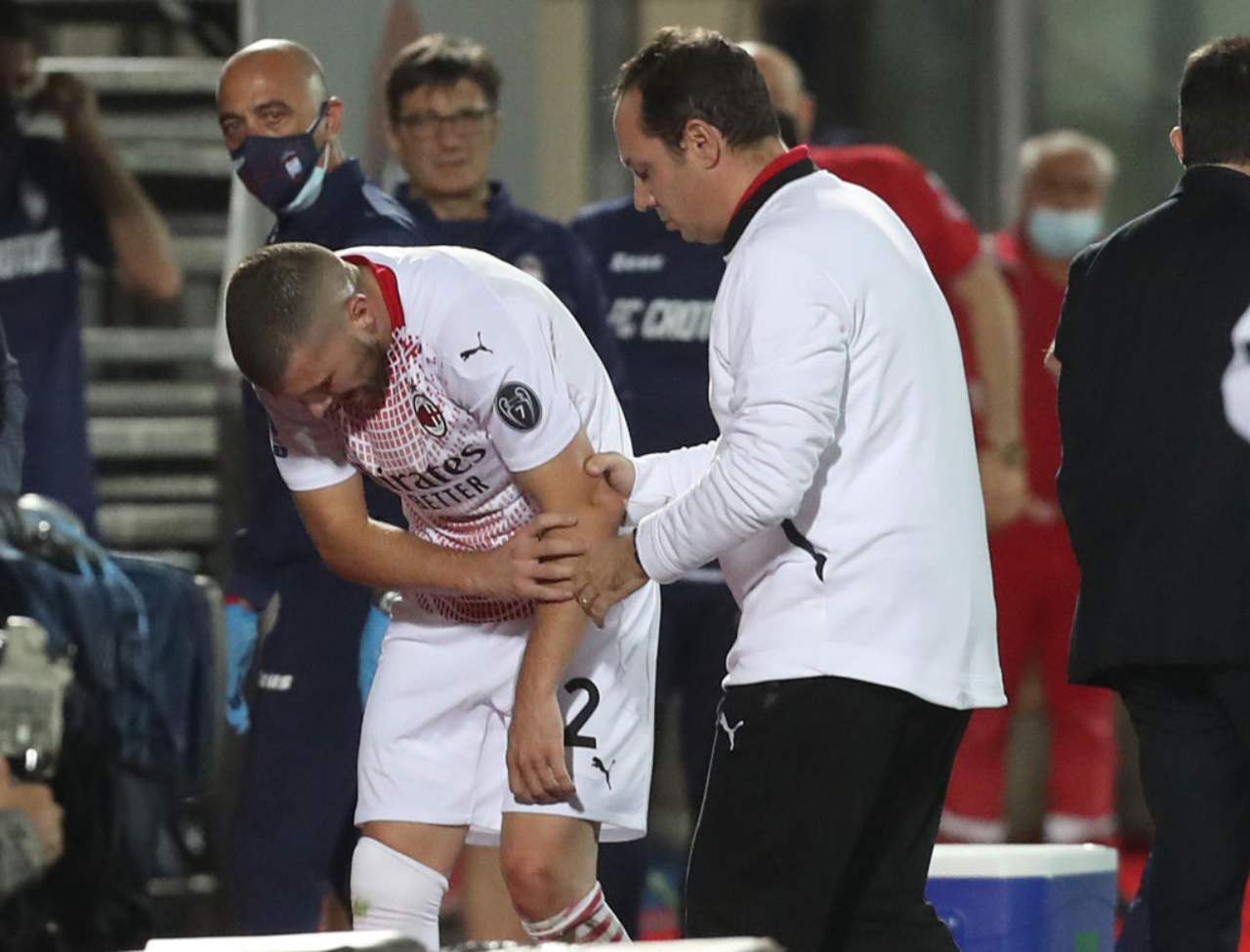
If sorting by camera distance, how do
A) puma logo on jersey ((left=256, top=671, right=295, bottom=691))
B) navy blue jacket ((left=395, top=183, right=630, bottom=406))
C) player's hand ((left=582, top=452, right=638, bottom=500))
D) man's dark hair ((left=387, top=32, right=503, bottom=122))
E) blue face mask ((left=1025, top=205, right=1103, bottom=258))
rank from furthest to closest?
blue face mask ((left=1025, top=205, right=1103, bottom=258)) → man's dark hair ((left=387, top=32, right=503, bottom=122)) → navy blue jacket ((left=395, top=183, right=630, bottom=406)) → puma logo on jersey ((left=256, top=671, right=295, bottom=691)) → player's hand ((left=582, top=452, right=638, bottom=500))

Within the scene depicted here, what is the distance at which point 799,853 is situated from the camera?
13.5 ft

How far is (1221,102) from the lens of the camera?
15.1 feet

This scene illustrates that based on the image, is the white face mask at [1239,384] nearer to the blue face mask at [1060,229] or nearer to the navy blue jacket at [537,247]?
the navy blue jacket at [537,247]

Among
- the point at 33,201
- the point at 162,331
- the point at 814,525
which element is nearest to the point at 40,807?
the point at 814,525

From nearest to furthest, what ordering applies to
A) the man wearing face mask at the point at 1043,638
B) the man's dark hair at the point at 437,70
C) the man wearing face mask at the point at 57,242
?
the man's dark hair at the point at 437,70
the man wearing face mask at the point at 57,242
the man wearing face mask at the point at 1043,638

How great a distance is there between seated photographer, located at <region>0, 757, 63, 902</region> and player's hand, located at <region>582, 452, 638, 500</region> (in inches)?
42.0

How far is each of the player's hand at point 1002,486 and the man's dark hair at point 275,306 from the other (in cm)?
358

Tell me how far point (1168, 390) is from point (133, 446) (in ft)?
17.0

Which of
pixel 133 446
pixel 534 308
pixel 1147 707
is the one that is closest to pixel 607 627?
pixel 534 308

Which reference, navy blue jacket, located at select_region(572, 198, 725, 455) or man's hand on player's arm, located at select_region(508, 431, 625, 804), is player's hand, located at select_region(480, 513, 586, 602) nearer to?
man's hand on player's arm, located at select_region(508, 431, 625, 804)

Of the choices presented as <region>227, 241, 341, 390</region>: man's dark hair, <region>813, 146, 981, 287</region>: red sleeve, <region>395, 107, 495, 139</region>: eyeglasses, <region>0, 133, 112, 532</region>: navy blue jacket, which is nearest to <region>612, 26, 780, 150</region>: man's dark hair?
<region>227, 241, 341, 390</region>: man's dark hair

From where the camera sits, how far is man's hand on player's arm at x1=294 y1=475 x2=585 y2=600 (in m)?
4.44

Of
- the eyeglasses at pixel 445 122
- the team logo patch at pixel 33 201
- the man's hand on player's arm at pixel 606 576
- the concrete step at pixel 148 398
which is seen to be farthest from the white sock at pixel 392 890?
the concrete step at pixel 148 398

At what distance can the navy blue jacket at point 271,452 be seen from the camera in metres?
5.45
